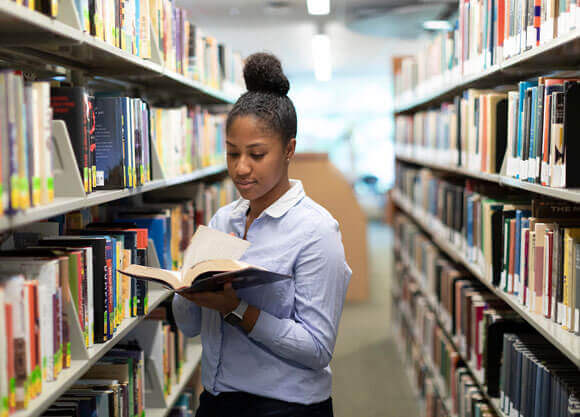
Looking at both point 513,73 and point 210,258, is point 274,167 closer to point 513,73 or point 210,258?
point 210,258

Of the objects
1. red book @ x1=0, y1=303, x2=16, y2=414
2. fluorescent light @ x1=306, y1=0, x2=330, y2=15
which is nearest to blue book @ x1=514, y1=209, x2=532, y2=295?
red book @ x1=0, y1=303, x2=16, y2=414

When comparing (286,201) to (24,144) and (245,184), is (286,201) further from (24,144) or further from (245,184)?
(24,144)

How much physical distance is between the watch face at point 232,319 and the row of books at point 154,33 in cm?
82

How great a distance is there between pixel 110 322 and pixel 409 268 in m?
3.48

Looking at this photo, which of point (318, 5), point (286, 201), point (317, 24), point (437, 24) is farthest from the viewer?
point (317, 24)

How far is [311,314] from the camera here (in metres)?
1.53

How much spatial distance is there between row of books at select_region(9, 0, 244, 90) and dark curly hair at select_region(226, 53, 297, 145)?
0.31 meters

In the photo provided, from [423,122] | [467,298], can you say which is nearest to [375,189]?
[423,122]

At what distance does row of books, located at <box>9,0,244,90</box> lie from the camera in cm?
160

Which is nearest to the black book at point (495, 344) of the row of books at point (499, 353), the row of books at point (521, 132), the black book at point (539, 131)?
the row of books at point (499, 353)

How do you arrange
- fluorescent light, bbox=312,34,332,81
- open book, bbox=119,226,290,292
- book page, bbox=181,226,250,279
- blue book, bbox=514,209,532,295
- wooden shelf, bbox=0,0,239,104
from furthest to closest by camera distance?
fluorescent light, bbox=312,34,332,81
blue book, bbox=514,209,532,295
book page, bbox=181,226,250,279
open book, bbox=119,226,290,292
wooden shelf, bbox=0,0,239,104

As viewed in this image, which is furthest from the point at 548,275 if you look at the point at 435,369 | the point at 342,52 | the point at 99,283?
the point at 342,52

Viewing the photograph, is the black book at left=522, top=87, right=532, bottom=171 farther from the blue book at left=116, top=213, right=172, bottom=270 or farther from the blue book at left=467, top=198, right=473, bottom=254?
the blue book at left=116, top=213, right=172, bottom=270

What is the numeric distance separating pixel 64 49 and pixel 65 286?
2.38 ft
